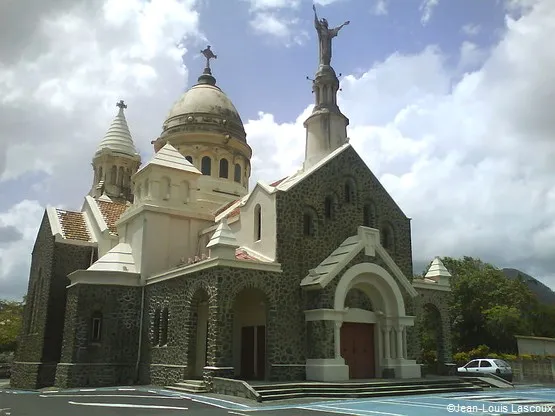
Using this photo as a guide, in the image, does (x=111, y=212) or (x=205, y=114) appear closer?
(x=111, y=212)

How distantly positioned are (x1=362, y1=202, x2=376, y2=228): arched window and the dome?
1229 cm

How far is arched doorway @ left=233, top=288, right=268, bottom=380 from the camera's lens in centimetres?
2238

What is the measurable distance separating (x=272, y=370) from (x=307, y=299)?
3.06 meters

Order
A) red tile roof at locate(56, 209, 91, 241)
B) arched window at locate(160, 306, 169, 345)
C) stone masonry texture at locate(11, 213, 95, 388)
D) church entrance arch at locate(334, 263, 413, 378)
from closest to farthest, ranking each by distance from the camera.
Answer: church entrance arch at locate(334, 263, 413, 378) → arched window at locate(160, 306, 169, 345) → stone masonry texture at locate(11, 213, 95, 388) → red tile roof at locate(56, 209, 91, 241)

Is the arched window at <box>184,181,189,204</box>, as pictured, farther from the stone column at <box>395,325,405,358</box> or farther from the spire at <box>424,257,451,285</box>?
the spire at <box>424,257,451,285</box>

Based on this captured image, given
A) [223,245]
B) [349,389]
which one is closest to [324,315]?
[349,389]

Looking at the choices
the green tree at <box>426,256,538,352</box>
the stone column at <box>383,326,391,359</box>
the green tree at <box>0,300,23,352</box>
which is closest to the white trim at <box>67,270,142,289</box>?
the stone column at <box>383,326,391,359</box>

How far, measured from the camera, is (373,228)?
24516 mm

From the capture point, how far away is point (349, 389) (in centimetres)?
1839

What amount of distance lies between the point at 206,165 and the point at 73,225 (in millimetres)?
8207

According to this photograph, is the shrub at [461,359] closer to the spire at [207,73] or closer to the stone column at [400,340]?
the stone column at [400,340]

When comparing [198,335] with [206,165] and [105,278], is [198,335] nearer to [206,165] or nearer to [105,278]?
[105,278]

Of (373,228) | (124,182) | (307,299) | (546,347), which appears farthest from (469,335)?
(124,182)

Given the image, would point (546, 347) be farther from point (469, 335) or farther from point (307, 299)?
point (307, 299)
